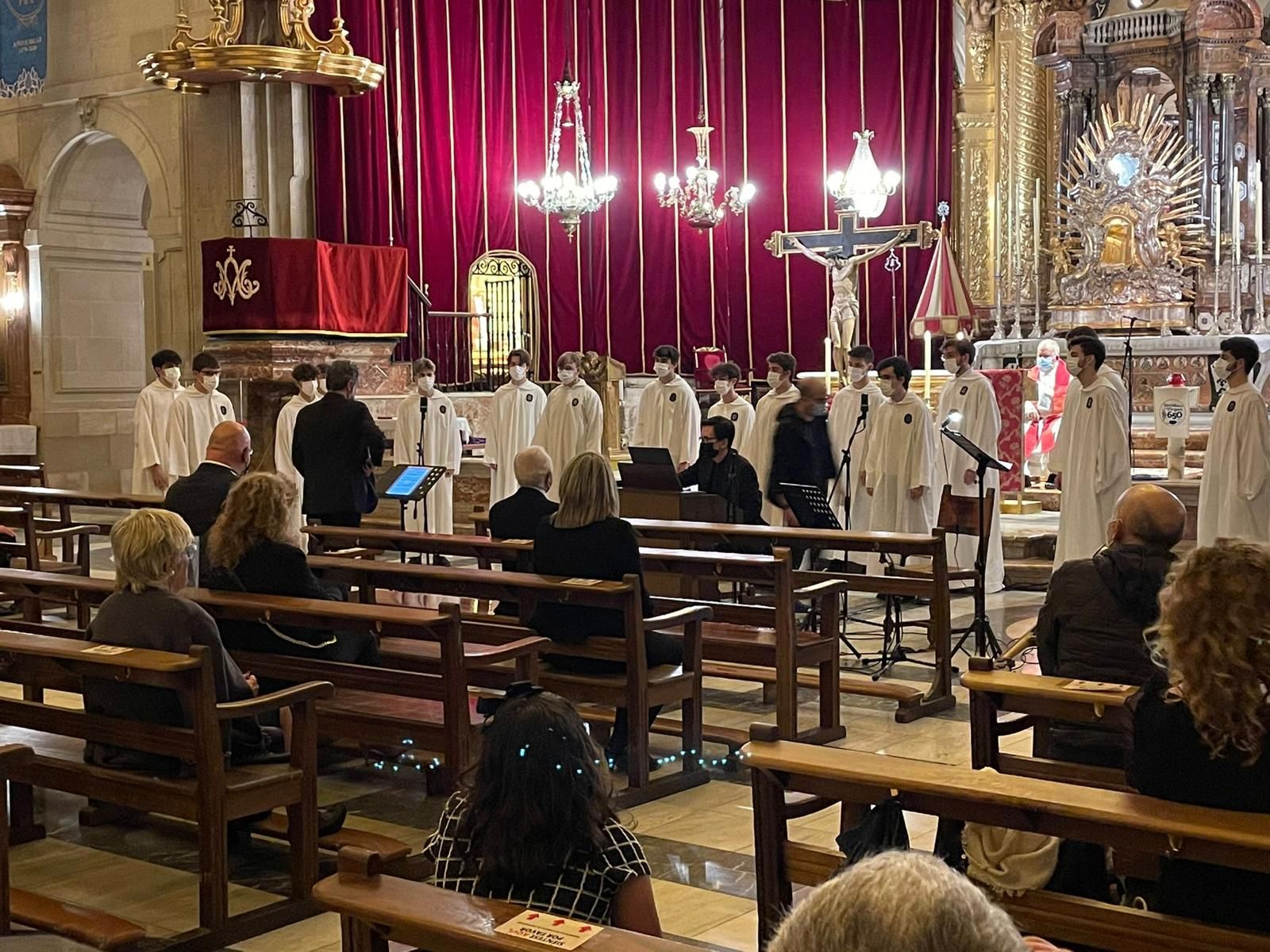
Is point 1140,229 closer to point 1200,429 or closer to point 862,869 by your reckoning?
point 1200,429

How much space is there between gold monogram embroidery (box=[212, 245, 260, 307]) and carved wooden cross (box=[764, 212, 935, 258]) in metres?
5.26

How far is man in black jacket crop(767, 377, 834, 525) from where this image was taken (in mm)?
9789

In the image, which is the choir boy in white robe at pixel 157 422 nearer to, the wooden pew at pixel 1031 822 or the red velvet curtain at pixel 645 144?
the red velvet curtain at pixel 645 144

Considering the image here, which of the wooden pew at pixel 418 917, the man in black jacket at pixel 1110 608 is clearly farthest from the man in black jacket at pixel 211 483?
the wooden pew at pixel 418 917

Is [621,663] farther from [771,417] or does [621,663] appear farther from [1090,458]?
[771,417]

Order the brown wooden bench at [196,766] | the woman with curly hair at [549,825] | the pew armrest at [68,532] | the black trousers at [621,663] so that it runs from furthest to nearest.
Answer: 1. the pew armrest at [68,532]
2. the black trousers at [621,663]
3. the brown wooden bench at [196,766]
4. the woman with curly hair at [549,825]

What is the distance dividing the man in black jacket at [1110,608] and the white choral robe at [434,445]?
27.6 ft

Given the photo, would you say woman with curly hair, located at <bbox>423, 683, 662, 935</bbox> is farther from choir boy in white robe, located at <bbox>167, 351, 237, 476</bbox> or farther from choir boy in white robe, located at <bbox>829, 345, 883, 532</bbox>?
choir boy in white robe, located at <bbox>167, 351, 237, 476</bbox>

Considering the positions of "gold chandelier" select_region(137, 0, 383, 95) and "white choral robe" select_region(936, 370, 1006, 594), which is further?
"gold chandelier" select_region(137, 0, 383, 95)


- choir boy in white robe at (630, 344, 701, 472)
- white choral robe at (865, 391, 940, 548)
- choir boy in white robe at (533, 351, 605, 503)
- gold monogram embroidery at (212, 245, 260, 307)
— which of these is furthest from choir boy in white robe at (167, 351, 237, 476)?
white choral robe at (865, 391, 940, 548)

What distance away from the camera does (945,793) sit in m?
3.05

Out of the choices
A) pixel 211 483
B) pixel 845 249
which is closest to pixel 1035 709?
pixel 211 483

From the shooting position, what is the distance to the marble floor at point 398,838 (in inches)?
175

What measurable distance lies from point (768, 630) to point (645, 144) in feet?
41.3
